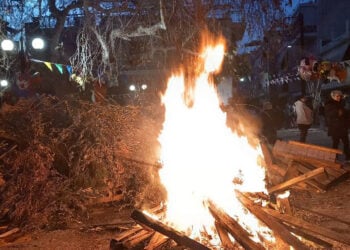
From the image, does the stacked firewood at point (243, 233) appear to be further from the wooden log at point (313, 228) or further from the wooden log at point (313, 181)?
the wooden log at point (313, 181)

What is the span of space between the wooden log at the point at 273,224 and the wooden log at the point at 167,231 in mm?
919

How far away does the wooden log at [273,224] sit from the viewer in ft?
14.4

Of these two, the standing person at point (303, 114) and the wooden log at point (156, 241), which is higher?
the standing person at point (303, 114)

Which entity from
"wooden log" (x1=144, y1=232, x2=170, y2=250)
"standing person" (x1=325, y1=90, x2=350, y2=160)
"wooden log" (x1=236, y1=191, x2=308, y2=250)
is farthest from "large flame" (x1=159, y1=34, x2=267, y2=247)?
"standing person" (x1=325, y1=90, x2=350, y2=160)

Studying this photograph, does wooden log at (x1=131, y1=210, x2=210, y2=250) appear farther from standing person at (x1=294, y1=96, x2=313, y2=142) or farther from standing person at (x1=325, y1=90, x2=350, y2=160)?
standing person at (x1=294, y1=96, x2=313, y2=142)

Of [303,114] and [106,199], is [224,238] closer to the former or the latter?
[106,199]

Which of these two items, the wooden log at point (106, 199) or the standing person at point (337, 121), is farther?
the standing person at point (337, 121)

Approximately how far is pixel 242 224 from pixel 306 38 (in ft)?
107

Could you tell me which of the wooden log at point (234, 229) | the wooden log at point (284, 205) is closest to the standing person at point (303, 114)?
the wooden log at point (284, 205)

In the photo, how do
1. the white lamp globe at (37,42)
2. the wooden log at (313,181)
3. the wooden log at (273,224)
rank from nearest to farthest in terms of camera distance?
the wooden log at (273,224)
the wooden log at (313,181)
the white lamp globe at (37,42)

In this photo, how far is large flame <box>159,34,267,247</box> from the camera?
18.4ft

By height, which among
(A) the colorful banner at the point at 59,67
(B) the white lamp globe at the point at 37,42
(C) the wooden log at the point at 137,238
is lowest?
(C) the wooden log at the point at 137,238

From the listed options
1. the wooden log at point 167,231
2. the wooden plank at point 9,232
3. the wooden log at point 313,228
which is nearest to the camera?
the wooden log at point 167,231

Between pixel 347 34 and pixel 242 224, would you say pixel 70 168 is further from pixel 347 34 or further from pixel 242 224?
pixel 347 34
